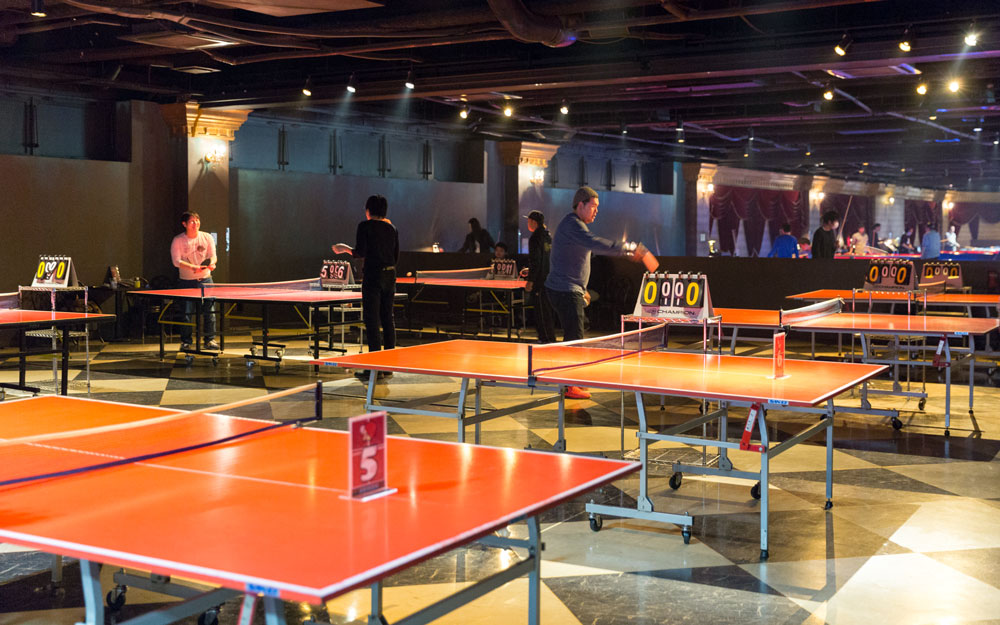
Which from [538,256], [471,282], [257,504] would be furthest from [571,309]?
[257,504]

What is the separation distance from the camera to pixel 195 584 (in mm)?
4062

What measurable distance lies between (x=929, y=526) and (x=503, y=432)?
317 cm

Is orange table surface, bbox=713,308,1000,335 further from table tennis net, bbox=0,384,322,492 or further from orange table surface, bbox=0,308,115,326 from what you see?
orange table surface, bbox=0,308,115,326

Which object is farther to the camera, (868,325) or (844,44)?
(844,44)

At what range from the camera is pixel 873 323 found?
7.50m

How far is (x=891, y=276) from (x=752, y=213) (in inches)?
764

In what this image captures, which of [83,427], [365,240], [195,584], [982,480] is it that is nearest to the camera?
[83,427]

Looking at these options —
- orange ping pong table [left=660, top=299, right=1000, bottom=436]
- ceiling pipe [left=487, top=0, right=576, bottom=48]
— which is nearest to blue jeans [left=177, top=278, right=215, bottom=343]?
ceiling pipe [left=487, top=0, right=576, bottom=48]

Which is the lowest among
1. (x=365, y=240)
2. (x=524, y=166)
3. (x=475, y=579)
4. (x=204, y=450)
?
(x=475, y=579)

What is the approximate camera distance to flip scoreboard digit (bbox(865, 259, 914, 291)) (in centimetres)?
927

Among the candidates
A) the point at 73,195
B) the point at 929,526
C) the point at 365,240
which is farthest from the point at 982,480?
the point at 73,195

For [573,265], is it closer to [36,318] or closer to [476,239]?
[36,318]

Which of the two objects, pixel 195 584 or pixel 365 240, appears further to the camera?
pixel 365 240

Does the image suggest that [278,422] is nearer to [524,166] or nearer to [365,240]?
[365,240]
